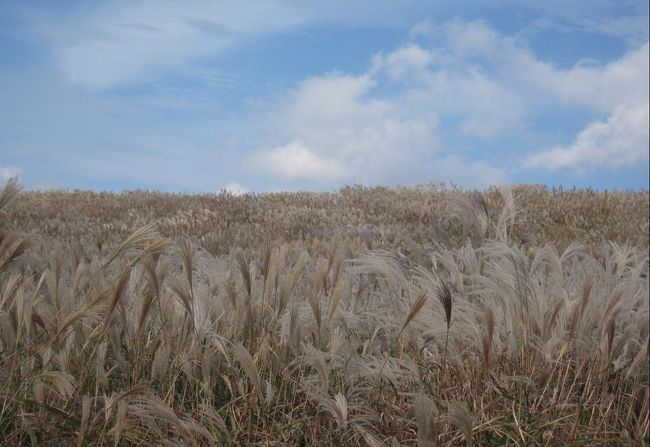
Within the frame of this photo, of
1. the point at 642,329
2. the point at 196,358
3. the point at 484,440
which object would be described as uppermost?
the point at 642,329

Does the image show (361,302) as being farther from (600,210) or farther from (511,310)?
(600,210)

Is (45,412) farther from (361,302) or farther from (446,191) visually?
(446,191)

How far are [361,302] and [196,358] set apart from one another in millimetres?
1811

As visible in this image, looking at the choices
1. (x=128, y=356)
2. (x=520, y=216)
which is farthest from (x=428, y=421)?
(x=520, y=216)

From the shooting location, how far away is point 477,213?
4.82 m

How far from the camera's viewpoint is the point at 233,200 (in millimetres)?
13500

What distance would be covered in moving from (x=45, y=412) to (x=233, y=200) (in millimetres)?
10982

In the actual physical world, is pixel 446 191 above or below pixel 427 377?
above

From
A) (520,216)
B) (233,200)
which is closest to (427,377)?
(520,216)

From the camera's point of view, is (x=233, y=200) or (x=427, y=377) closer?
(x=427, y=377)

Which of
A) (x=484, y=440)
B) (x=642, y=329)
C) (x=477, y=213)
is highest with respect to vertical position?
(x=477, y=213)

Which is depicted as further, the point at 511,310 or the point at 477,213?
the point at 477,213

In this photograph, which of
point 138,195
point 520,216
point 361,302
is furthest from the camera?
point 138,195

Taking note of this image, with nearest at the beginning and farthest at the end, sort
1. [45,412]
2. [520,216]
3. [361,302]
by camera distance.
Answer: [45,412] < [361,302] < [520,216]
